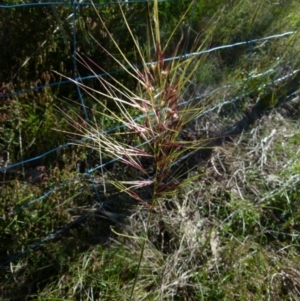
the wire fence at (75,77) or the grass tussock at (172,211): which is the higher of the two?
the wire fence at (75,77)

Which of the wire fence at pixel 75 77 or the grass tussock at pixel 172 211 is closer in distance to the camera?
the wire fence at pixel 75 77

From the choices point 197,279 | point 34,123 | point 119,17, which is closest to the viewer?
point 197,279

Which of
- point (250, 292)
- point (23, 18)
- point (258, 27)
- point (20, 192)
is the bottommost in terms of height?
point (250, 292)

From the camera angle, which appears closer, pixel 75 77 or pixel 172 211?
pixel 75 77

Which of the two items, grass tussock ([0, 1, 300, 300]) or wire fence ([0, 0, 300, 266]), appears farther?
grass tussock ([0, 1, 300, 300])

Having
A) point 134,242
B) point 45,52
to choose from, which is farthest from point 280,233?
Result: point 45,52

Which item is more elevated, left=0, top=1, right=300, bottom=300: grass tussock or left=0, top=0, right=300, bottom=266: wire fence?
left=0, top=0, right=300, bottom=266: wire fence

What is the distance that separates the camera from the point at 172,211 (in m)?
2.98

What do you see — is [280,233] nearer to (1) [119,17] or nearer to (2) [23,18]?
(1) [119,17]

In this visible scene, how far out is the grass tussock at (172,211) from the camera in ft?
8.63

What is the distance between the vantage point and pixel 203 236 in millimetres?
2898

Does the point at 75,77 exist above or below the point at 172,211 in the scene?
above

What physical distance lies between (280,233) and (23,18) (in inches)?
66.1

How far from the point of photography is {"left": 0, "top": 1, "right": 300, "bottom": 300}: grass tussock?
263 centimetres
